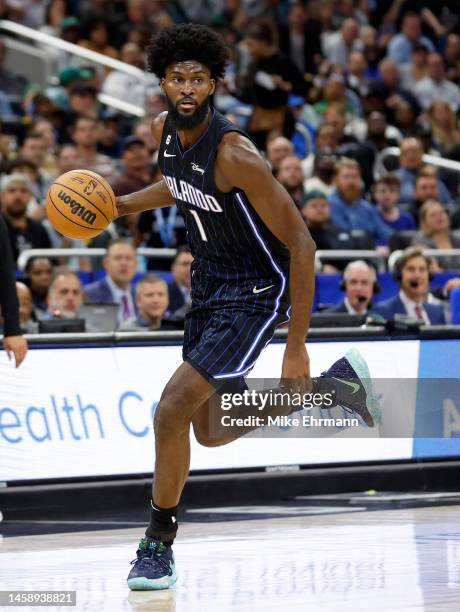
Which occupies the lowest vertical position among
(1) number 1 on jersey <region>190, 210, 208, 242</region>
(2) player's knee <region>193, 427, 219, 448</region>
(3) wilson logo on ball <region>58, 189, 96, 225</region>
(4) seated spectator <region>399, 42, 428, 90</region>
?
(2) player's knee <region>193, 427, 219, 448</region>

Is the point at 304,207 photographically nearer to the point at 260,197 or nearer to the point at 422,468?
the point at 422,468

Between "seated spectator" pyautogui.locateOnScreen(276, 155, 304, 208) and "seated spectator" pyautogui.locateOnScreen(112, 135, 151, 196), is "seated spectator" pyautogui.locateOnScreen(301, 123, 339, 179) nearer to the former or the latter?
"seated spectator" pyautogui.locateOnScreen(276, 155, 304, 208)

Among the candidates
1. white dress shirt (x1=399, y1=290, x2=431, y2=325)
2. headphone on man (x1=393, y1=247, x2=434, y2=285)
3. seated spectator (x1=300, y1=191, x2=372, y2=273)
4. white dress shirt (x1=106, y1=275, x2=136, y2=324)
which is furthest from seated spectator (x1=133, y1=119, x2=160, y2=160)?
white dress shirt (x1=399, y1=290, x2=431, y2=325)

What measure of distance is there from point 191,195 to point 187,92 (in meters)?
0.50

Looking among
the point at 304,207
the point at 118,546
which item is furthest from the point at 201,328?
the point at 304,207

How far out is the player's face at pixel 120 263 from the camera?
1272 centimetres

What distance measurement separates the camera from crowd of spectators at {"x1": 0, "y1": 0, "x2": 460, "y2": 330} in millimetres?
13453

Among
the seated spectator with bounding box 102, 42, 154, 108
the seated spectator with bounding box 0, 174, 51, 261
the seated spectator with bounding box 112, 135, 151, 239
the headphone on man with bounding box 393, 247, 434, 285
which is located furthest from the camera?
the seated spectator with bounding box 102, 42, 154, 108

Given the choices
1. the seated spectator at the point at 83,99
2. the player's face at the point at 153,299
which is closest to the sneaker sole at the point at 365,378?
the player's face at the point at 153,299

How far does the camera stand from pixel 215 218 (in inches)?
276

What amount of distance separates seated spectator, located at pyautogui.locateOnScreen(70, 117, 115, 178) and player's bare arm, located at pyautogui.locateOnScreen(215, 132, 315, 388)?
909 cm

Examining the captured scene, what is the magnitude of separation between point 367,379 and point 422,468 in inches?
101

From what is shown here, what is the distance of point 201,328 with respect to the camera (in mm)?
7203

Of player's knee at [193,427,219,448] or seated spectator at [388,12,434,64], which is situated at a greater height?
seated spectator at [388,12,434,64]
